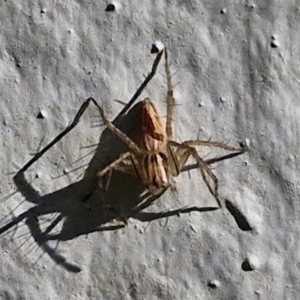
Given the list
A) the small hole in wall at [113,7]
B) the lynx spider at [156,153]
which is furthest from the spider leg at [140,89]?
the small hole in wall at [113,7]

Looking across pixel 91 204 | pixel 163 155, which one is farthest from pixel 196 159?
pixel 91 204

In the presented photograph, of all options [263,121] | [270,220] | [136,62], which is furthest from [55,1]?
[270,220]

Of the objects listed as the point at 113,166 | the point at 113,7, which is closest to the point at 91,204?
the point at 113,166

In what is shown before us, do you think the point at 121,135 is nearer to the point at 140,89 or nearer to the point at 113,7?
the point at 140,89

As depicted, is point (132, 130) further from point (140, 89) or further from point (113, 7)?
point (113, 7)

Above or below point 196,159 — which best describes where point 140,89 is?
above

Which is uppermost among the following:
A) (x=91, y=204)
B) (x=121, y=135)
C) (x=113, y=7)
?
(x=113, y=7)
